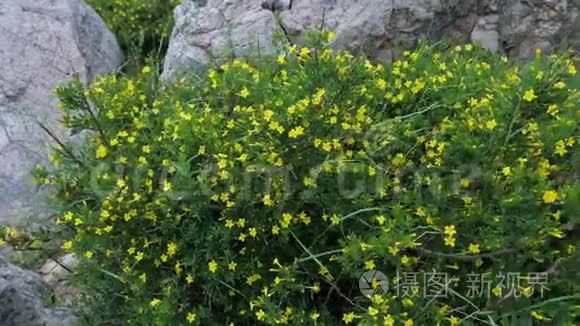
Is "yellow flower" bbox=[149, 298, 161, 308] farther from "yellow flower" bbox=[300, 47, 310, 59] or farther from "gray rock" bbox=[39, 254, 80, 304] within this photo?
"yellow flower" bbox=[300, 47, 310, 59]

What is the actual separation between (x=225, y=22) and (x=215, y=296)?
6.59 feet

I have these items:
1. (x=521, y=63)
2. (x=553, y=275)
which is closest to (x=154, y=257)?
(x=553, y=275)

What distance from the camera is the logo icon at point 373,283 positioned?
94.3 inches

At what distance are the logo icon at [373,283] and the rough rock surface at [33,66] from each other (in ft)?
6.90

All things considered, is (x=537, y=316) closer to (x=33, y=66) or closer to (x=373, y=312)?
(x=373, y=312)

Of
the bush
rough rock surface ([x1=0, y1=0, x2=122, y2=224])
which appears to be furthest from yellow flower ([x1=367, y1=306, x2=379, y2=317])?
rough rock surface ([x1=0, y1=0, x2=122, y2=224])

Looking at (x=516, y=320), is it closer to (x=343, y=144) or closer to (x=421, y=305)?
(x=421, y=305)

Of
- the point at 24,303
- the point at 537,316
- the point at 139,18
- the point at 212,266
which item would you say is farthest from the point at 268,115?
the point at 139,18

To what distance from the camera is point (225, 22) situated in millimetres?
4289

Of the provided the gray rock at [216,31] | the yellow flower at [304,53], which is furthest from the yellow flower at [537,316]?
the gray rock at [216,31]

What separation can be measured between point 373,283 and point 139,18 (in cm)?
422

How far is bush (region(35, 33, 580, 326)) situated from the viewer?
2.34 m

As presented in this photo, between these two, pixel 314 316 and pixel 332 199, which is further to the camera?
pixel 332 199

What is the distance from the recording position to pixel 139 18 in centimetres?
607
